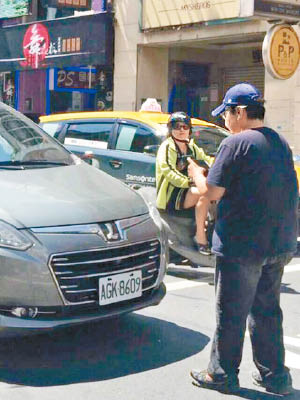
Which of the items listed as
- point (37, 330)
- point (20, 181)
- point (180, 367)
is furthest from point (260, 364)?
point (20, 181)

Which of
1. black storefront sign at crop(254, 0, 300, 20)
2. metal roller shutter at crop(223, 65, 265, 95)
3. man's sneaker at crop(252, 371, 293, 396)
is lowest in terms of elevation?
man's sneaker at crop(252, 371, 293, 396)

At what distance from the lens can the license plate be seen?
16.1ft

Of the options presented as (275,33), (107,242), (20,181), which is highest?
(275,33)

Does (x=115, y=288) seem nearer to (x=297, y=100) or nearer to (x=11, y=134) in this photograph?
(x=11, y=134)

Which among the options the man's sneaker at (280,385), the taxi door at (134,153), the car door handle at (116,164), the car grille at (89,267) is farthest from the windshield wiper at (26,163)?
the car door handle at (116,164)

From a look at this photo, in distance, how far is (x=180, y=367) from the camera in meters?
5.04

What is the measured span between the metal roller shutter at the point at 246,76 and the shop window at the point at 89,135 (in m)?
7.26

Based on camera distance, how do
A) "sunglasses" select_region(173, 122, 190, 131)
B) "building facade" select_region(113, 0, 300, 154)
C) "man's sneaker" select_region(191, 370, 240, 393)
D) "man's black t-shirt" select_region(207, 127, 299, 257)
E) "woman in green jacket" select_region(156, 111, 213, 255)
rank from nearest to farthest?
"man's black t-shirt" select_region(207, 127, 299, 257) < "man's sneaker" select_region(191, 370, 240, 393) < "woman in green jacket" select_region(156, 111, 213, 255) < "sunglasses" select_region(173, 122, 190, 131) < "building facade" select_region(113, 0, 300, 154)

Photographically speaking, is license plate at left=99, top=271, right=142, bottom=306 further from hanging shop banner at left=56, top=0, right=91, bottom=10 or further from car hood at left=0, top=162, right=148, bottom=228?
hanging shop banner at left=56, top=0, right=91, bottom=10

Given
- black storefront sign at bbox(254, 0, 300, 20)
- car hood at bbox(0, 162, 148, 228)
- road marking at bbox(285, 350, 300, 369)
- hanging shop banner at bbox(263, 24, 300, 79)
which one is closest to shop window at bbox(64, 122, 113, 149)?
black storefront sign at bbox(254, 0, 300, 20)

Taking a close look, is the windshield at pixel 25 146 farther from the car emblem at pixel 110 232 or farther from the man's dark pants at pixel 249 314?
the man's dark pants at pixel 249 314

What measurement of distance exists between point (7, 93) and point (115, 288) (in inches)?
690

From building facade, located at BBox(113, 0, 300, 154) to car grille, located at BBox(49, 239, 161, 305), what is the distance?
9751mm

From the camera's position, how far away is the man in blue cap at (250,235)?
4.28 meters
